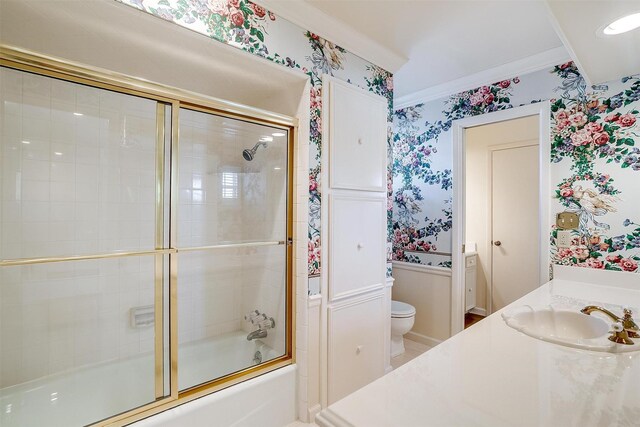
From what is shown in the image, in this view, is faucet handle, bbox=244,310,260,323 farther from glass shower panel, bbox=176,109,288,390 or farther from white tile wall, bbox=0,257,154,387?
white tile wall, bbox=0,257,154,387

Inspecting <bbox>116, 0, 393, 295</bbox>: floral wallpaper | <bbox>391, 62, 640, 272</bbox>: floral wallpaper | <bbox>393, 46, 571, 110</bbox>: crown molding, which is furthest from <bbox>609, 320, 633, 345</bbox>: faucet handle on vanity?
<bbox>393, 46, 571, 110</bbox>: crown molding

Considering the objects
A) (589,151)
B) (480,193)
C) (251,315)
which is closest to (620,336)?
(589,151)

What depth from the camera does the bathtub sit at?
1524 mm

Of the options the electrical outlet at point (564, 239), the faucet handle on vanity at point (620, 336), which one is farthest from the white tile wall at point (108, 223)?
the electrical outlet at point (564, 239)

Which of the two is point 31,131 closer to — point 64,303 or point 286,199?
point 64,303

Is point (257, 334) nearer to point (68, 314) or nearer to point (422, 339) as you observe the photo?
point (68, 314)

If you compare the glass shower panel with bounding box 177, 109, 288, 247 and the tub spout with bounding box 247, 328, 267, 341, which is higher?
the glass shower panel with bounding box 177, 109, 288, 247

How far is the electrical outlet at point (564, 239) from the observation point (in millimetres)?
2113

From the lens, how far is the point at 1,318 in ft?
5.41

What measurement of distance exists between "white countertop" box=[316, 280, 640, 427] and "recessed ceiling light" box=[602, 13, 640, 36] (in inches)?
51.1

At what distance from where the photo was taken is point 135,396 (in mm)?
1577

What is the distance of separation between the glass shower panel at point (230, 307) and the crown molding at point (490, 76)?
2.05 metres

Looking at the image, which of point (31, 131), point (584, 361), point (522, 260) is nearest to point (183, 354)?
point (31, 131)

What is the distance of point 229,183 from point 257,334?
114 cm
